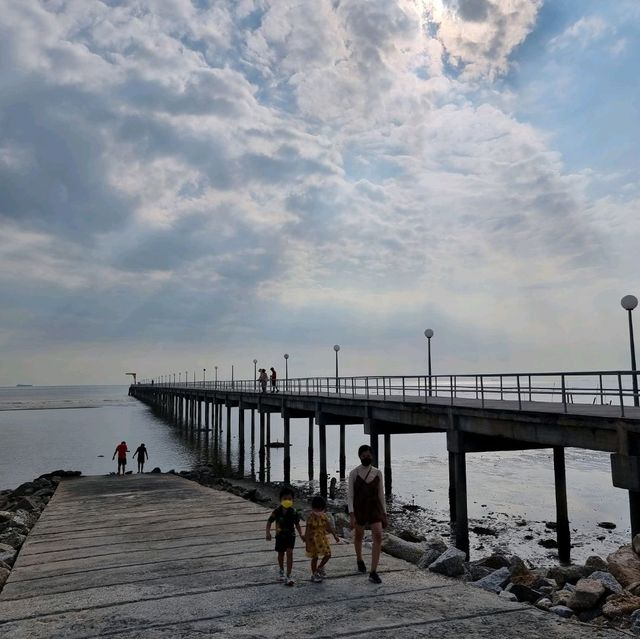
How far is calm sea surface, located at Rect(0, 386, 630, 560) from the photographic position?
63.3 ft

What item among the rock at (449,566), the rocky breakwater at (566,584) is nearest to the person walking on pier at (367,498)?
the rock at (449,566)

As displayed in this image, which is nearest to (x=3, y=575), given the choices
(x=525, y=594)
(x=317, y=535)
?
Answer: (x=317, y=535)

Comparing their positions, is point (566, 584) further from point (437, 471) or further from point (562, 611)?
point (437, 471)

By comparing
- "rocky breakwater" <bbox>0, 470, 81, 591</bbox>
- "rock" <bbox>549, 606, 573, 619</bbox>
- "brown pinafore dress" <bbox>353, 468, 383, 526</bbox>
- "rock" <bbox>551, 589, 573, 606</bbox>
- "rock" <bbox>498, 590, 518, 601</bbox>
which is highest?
"brown pinafore dress" <bbox>353, 468, 383, 526</bbox>

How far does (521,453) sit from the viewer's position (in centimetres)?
4312

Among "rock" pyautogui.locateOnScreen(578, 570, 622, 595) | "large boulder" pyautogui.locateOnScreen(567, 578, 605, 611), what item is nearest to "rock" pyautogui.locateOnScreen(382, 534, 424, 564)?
"large boulder" pyautogui.locateOnScreen(567, 578, 605, 611)

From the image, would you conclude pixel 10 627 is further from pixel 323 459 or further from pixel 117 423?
pixel 117 423

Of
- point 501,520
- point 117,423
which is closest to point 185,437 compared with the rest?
point 117,423

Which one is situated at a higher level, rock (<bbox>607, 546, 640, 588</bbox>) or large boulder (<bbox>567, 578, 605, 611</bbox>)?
large boulder (<bbox>567, 578, 605, 611</bbox>)

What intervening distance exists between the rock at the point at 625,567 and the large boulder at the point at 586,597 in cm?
178

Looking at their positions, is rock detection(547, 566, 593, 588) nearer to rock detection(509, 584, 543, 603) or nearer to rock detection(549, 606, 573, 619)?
rock detection(509, 584, 543, 603)

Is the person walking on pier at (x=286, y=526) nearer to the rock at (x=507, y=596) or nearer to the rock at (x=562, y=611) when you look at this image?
the rock at (x=507, y=596)

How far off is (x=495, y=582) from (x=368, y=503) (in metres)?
2.33

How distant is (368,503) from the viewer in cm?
696
